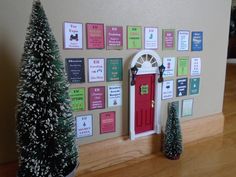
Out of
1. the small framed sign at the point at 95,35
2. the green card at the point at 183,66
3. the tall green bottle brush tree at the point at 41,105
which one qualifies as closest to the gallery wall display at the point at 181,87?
the green card at the point at 183,66

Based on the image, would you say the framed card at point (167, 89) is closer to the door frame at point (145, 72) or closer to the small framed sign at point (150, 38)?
the door frame at point (145, 72)

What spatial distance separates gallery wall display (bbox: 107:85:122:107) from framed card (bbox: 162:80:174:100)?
27 centimetres

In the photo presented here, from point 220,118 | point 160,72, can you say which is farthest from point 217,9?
point 220,118

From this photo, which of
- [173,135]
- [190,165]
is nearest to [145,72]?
[173,135]

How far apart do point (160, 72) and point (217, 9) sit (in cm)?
55

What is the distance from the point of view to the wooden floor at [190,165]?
113 cm

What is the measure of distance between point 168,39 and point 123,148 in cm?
61

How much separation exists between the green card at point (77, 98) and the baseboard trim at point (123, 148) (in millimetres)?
190

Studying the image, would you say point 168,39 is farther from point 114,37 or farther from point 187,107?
point 187,107

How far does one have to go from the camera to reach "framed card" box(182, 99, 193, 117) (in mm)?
1397

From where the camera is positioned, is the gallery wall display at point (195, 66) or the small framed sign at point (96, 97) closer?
the small framed sign at point (96, 97)

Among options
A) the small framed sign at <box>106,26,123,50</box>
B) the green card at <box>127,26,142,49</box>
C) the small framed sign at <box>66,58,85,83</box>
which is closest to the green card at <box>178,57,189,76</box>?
the green card at <box>127,26,142,49</box>

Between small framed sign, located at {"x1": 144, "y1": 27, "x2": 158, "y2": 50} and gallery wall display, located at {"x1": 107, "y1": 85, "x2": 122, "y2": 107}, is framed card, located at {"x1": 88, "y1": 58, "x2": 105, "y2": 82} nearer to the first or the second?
gallery wall display, located at {"x1": 107, "y1": 85, "x2": 122, "y2": 107}

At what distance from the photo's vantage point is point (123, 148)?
1.23 m
